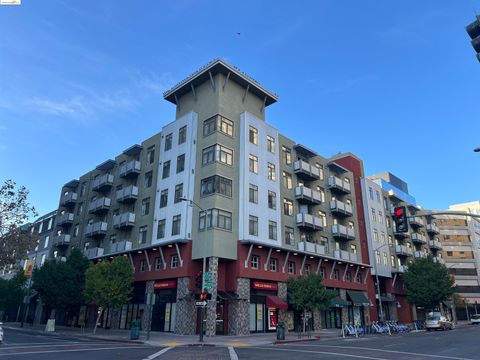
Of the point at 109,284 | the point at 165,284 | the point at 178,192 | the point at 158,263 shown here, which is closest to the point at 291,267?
the point at 165,284

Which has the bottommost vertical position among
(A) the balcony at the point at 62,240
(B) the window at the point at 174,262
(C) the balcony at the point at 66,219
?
(B) the window at the point at 174,262

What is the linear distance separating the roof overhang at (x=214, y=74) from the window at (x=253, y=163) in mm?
9041

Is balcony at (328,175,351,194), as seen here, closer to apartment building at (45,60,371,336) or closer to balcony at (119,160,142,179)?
apartment building at (45,60,371,336)

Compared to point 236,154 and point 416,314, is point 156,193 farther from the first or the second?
point 416,314

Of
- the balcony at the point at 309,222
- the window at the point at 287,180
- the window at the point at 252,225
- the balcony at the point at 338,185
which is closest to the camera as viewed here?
the window at the point at 252,225

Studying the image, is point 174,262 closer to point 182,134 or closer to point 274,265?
point 274,265

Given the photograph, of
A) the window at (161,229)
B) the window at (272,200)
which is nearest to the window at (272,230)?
the window at (272,200)

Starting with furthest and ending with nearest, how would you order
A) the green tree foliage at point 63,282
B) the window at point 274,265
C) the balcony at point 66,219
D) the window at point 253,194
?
the balcony at point 66,219 → the green tree foliage at point 63,282 → the window at point 274,265 → the window at point 253,194

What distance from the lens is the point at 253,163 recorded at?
40.5 m

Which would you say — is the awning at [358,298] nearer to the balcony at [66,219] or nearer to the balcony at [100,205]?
the balcony at [100,205]

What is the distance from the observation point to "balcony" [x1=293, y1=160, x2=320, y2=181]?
45.7 meters

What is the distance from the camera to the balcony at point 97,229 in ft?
158

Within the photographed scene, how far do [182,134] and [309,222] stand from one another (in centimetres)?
1751

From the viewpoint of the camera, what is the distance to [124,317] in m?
42.0
